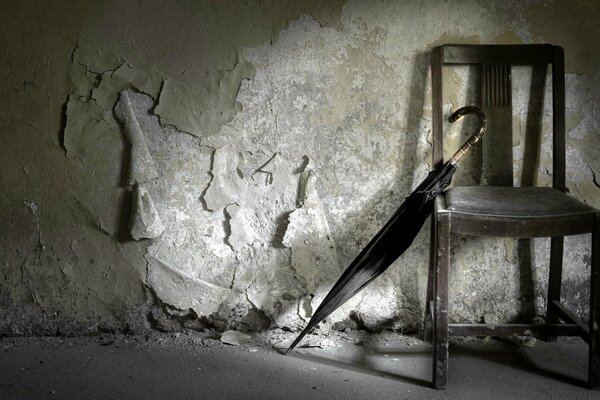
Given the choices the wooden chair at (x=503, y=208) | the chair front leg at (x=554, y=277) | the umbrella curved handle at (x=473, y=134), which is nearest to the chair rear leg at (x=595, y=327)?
the wooden chair at (x=503, y=208)

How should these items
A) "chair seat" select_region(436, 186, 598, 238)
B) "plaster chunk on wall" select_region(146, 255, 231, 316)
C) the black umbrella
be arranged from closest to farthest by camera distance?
"chair seat" select_region(436, 186, 598, 238) < the black umbrella < "plaster chunk on wall" select_region(146, 255, 231, 316)

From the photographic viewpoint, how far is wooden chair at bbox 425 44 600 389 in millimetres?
2031

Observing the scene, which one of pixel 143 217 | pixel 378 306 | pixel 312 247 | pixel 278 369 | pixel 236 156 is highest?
pixel 236 156

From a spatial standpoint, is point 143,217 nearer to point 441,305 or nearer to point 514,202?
point 441,305

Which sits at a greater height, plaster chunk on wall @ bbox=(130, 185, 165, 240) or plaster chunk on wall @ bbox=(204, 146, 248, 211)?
plaster chunk on wall @ bbox=(204, 146, 248, 211)

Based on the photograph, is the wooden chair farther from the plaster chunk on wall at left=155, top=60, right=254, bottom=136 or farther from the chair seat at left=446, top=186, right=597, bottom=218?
the plaster chunk on wall at left=155, top=60, right=254, bottom=136

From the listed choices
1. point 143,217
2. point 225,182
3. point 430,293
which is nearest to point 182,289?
point 143,217

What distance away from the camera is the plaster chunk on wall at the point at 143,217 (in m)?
2.41

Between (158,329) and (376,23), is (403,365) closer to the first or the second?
(158,329)

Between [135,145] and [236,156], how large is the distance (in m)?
0.38

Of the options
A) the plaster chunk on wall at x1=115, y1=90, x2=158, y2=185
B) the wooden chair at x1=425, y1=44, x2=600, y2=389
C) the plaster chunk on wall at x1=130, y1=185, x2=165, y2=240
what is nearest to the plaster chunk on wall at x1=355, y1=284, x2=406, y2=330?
the wooden chair at x1=425, y1=44, x2=600, y2=389

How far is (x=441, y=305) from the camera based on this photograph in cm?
209

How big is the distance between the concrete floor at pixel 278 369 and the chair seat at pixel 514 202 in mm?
600

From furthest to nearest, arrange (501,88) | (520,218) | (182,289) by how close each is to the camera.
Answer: (182,289) → (501,88) → (520,218)
